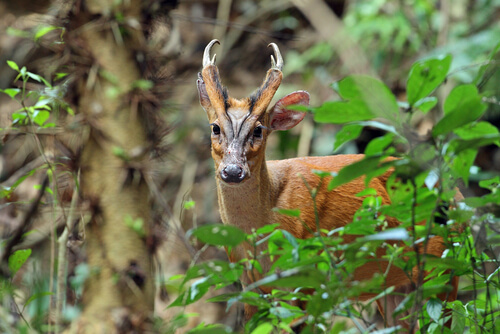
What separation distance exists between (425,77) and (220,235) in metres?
0.72

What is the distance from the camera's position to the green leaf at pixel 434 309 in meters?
2.12

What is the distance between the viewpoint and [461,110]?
1.69 m

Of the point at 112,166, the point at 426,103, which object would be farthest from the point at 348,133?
the point at 112,166

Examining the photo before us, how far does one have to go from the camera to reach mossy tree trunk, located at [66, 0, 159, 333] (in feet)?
14.7

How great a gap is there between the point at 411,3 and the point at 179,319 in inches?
299

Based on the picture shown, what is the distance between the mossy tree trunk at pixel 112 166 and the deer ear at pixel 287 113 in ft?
3.23

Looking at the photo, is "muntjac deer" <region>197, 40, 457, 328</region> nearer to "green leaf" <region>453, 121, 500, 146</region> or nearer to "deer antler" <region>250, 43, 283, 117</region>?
"deer antler" <region>250, 43, 283, 117</region>

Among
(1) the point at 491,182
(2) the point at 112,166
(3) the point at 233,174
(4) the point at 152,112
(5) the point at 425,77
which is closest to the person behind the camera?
(5) the point at 425,77

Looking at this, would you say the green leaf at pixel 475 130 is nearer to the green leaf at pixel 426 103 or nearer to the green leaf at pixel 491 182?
the green leaf at pixel 426 103

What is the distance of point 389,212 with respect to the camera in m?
2.04

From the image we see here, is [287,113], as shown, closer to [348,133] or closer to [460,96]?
[348,133]

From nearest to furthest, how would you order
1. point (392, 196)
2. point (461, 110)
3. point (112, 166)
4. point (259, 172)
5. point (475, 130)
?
point (461, 110), point (475, 130), point (392, 196), point (259, 172), point (112, 166)

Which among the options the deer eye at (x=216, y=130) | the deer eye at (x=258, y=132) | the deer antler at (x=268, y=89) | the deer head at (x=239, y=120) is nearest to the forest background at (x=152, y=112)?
the deer head at (x=239, y=120)

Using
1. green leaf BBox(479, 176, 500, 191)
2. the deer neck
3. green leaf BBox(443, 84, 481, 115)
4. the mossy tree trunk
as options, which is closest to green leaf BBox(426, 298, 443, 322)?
green leaf BBox(479, 176, 500, 191)
